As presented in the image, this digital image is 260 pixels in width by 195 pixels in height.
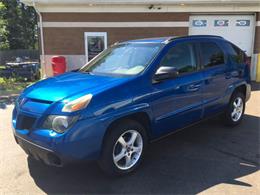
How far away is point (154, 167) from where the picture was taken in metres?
4.37

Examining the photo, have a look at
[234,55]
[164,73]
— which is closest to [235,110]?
[234,55]

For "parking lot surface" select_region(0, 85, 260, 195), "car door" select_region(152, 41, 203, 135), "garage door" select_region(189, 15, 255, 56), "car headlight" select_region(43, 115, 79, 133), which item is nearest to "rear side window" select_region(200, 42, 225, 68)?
"car door" select_region(152, 41, 203, 135)

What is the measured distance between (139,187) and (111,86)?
130 centimetres

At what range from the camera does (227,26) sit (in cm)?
1294

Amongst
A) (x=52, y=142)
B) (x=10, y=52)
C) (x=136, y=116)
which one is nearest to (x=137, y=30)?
(x=136, y=116)

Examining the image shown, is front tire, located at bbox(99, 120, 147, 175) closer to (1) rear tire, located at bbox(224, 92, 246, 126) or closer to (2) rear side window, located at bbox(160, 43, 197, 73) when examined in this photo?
(2) rear side window, located at bbox(160, 43, 197, 73)

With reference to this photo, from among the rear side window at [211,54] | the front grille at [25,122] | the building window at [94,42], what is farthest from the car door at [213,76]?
the building window at [94,42]

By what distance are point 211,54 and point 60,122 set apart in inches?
124

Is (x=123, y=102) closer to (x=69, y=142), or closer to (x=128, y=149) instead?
(x=128, y=149)

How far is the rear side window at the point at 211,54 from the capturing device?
5.31 metres

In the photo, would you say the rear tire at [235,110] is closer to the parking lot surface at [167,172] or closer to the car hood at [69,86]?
the parking lot surface at [167,172]

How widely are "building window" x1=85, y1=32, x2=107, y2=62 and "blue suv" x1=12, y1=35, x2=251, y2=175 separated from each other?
25.5 feet

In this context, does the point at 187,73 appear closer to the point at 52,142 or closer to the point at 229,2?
the point at 52,142

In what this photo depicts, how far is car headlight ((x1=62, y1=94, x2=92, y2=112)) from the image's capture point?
140 inches
